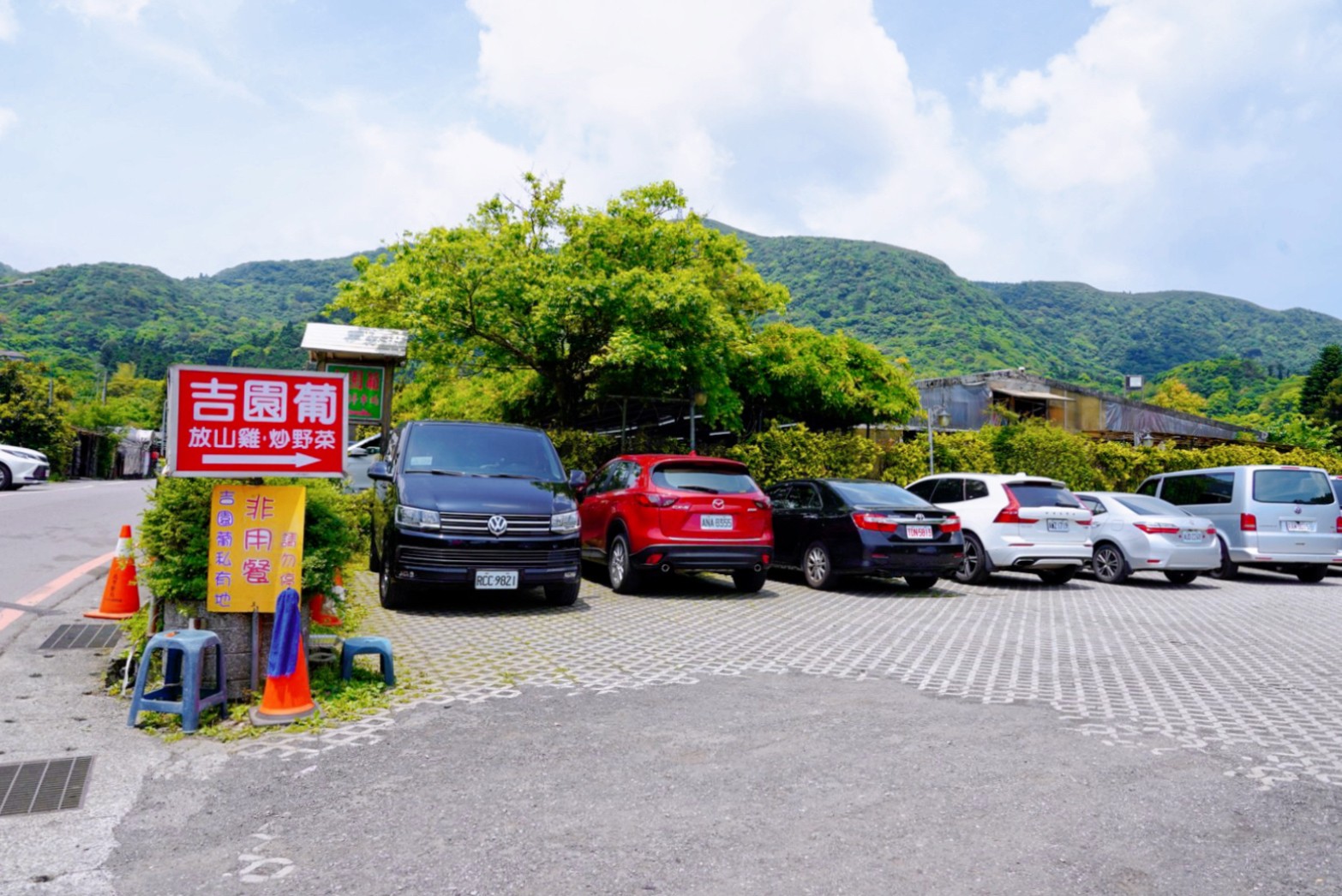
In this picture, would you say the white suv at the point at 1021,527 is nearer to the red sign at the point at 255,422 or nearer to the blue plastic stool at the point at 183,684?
the red sign at the point at 255,422

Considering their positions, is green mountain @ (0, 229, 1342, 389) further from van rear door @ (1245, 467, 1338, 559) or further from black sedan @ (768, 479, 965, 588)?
black sedan @ (768, 479, 965, 588)

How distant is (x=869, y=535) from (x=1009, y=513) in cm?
249

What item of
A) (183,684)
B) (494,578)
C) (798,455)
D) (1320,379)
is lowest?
(183,684)

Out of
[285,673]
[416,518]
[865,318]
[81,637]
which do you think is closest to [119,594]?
[81,637]

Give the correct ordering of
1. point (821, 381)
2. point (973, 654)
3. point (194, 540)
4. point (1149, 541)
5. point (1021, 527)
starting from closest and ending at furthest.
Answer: point (194, 540)
point (973, 654)
point (1021, 527)
point (1149, 541)
point (821, 381)

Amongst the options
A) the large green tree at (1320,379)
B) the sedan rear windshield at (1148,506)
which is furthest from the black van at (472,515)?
the large green tree at (1320,379)

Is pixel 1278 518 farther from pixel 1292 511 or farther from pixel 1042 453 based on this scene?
pixel 1042 453

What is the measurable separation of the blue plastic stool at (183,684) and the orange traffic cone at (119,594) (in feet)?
10.4

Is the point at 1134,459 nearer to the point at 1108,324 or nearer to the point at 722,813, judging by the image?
the point at 722,813

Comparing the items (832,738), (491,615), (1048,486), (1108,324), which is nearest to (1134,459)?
(1048,486)

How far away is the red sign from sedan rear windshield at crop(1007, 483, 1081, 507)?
969 cm

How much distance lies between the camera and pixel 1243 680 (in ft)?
20.9

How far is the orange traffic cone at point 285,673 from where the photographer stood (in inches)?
191

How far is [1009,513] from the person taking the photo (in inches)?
485
